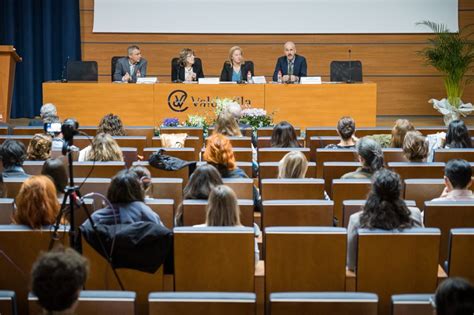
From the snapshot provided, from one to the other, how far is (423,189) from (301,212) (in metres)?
1.10

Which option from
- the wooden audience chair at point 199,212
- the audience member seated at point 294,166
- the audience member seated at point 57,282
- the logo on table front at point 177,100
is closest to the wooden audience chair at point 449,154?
the audience member seated at point 294,166

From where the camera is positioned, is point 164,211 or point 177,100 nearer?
point 164,211

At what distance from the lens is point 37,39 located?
40.9 feet

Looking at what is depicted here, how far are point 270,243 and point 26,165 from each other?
262cm

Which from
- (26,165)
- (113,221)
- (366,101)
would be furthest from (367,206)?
(366,101)

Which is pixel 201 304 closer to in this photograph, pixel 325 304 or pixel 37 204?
pixel 325 304

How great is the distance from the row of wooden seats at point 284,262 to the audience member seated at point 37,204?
0.34 feet

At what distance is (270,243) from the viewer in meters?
3.82

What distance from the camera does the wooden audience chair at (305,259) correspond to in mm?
3799

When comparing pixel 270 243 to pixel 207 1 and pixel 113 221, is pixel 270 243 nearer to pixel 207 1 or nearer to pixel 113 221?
pixel 113 221

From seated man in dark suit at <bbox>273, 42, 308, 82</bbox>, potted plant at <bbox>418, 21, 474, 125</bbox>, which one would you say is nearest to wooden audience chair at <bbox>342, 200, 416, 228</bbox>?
seated man in dark suit at <bbox>273, 42, 308, 82</bbox>

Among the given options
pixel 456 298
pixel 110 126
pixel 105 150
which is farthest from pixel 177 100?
pixel 456 298

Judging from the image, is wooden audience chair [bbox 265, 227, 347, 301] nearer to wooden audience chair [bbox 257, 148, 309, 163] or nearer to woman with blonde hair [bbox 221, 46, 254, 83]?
wooden audience chair [bbox 257, 148, 309, 163]

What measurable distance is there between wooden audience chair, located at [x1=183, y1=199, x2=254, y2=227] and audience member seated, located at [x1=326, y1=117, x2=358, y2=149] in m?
2.37
